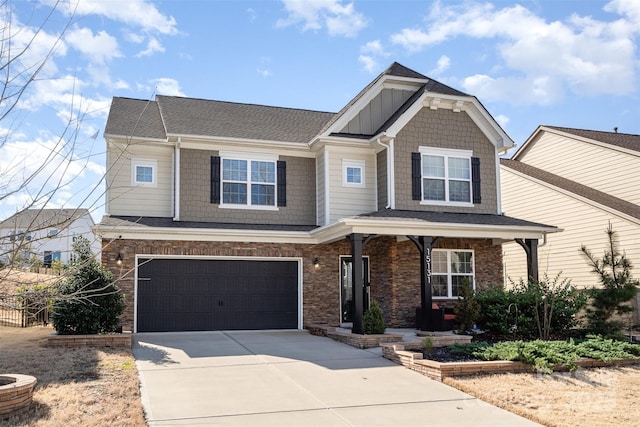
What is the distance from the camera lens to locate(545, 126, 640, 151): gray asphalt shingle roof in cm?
2205

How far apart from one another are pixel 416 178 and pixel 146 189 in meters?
7.49

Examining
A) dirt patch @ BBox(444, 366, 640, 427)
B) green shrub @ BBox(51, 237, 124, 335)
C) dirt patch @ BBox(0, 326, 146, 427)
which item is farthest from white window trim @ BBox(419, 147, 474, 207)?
dirt patch @ BBox(0, 326, 146, 427)

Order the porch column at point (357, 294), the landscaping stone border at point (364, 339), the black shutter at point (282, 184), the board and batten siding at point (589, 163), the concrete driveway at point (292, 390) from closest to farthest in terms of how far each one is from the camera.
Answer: the concrete driveway at point (292, 390), the landscaping stone border at point (364, 339), the porch column at point (357, 294), the black shutter at point (282, 184), the board and batten siding at point (589, 163)

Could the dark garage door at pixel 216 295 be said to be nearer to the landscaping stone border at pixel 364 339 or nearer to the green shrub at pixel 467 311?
the landscaping stone border at pixel 364 339

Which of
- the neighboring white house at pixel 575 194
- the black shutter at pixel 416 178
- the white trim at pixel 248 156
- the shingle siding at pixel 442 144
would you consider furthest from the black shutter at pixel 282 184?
the neighboring white house at pixel 575 194

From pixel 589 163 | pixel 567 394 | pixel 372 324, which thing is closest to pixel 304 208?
pixel 372 324

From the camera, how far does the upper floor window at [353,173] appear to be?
55.6 feet

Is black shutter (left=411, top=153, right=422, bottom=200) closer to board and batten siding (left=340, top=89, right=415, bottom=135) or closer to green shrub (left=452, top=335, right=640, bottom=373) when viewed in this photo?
board and batten siding (left=340, top=89, right=415, bottom=135)

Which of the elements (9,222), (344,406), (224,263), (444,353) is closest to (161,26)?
(9,222)

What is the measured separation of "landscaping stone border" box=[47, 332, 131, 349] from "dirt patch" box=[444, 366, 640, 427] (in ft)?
22.3

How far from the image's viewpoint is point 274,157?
56.4ft

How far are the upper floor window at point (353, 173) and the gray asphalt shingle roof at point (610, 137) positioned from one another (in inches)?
427

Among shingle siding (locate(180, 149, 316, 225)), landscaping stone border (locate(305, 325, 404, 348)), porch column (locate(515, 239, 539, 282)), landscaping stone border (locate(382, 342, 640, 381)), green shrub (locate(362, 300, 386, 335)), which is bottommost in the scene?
landscaping stone border (locate(382, 342, 640, 381))

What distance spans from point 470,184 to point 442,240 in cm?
183
